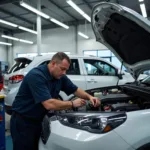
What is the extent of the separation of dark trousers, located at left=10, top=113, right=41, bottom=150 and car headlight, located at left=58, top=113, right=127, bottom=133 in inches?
22.7

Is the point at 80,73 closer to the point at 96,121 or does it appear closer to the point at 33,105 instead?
the point at 33,105

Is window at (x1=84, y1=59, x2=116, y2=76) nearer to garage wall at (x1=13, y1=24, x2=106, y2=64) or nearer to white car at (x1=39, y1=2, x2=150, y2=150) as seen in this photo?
white car at (x1=39, y1=2, x2=150, y2=150)

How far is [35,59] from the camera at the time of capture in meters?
4.78

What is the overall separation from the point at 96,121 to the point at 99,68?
3.74m

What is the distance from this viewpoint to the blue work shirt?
2.00 meters

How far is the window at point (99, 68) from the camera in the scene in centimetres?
526

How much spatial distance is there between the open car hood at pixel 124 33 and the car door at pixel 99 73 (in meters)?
1.97

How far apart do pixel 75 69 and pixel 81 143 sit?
3.57 meters

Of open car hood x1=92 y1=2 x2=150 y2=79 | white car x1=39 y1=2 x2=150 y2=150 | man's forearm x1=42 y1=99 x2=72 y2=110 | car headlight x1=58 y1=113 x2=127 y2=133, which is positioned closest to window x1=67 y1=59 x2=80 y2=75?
open car hood x1=92 y1=2 x2=150 y2=79

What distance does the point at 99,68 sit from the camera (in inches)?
210

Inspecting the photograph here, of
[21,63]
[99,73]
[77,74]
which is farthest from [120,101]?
[21,63]

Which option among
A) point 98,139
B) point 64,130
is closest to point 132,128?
point 98,139

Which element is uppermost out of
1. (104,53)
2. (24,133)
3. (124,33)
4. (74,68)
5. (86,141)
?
(104,53)

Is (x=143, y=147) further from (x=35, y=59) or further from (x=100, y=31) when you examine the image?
(x=35, y=59)
